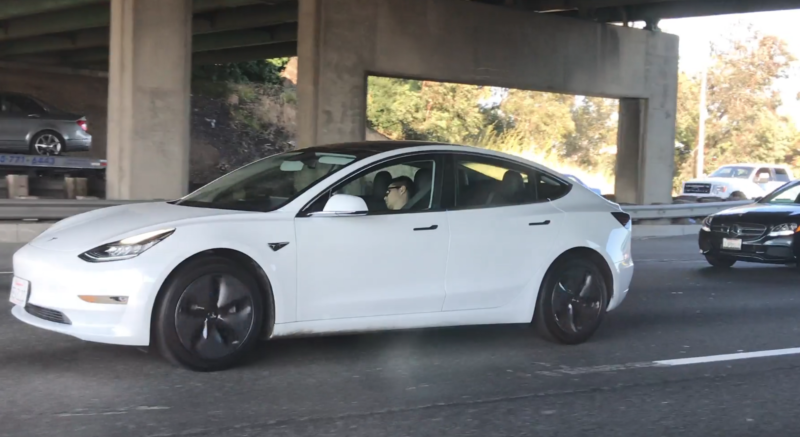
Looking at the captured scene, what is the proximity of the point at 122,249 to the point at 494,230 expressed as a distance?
279 centimetres

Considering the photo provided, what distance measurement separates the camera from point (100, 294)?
517cm

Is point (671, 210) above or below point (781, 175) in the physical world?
below

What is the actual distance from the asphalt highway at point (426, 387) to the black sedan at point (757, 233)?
4151mm

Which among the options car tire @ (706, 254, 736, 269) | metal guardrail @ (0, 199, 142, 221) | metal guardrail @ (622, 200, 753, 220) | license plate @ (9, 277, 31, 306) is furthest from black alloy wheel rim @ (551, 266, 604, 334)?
metal guardrail @ (622, 200, 753, 220)

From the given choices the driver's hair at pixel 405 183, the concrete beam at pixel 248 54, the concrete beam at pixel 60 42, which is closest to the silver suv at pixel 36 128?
the concrete beam at pixel 60 42

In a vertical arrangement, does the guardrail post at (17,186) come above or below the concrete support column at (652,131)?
below

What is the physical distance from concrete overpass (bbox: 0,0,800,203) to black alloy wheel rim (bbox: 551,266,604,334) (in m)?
9.92

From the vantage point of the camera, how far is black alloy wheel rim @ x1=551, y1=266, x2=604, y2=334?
6973 mm

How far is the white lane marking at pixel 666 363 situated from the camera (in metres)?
6.24

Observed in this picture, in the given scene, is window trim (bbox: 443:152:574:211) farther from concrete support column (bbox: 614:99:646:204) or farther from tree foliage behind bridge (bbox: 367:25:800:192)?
tree foliage behind bridge (bbox: 367:25:800:192)

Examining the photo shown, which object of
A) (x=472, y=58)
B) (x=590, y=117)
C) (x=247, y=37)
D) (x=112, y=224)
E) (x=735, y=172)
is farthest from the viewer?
(x=590, y=117)

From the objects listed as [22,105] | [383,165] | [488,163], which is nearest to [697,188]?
[22,105]

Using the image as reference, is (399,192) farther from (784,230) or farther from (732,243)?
(784,230)

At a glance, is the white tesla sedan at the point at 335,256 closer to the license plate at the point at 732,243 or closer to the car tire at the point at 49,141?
the license plate at the point at 732,243
